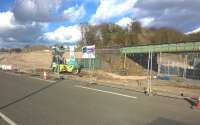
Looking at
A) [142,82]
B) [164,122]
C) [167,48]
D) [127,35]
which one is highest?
[127,35]

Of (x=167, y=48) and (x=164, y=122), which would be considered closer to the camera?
(x=164, y=122)

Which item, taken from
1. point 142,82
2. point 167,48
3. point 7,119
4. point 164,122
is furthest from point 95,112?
point 167,48

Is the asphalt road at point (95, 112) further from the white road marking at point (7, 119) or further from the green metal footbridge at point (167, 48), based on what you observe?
the green metal footbridge at point (167, 48)

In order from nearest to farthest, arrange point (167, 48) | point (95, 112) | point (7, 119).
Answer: point (7, 119) < point (95, 112) < point (167, 48)

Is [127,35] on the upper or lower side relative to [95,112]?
upper

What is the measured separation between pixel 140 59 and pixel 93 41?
42.7 m

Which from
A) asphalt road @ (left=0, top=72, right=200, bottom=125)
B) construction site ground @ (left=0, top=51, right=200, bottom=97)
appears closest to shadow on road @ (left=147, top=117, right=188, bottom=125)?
asphalt road @ (left=0, top=72, right=200, bottom=125)

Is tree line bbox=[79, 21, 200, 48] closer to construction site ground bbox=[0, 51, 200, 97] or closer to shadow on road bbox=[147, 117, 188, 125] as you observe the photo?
construction site ground bbox=[0, 51, 200, 97]

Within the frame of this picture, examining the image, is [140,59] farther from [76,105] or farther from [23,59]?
[76,105]

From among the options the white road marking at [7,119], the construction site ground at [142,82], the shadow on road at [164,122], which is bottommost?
the construction site ground at [142,82]

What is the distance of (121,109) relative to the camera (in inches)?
512

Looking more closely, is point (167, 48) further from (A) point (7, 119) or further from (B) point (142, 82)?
(A) point (7, 119)

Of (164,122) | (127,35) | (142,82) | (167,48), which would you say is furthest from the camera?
(127,35)

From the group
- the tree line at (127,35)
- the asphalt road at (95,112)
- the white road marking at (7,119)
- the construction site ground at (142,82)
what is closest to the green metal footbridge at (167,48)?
the construction site ground at (142,82)
